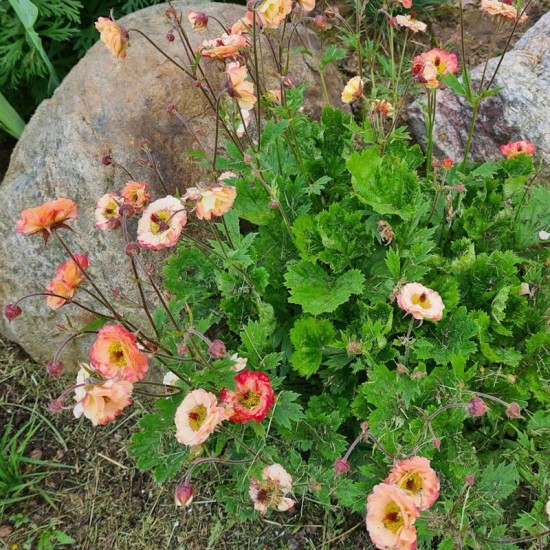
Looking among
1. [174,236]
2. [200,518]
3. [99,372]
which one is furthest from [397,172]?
[200,518]

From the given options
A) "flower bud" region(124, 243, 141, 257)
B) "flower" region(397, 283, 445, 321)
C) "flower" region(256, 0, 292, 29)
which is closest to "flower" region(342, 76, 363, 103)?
"flower" region(256, 0, 292, 29)

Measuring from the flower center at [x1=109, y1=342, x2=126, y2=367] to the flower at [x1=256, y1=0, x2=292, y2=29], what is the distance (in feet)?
3.23

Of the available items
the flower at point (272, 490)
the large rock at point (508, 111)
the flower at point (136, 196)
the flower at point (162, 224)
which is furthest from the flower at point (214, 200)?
the large rock at point (508, 111)

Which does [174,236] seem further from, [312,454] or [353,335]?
[312,454]

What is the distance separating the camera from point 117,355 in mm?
1337

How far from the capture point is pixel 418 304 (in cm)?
156

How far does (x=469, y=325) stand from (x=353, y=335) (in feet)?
1.14

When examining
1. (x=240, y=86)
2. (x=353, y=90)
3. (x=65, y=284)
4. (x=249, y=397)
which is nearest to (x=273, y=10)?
(x=240, y=86)

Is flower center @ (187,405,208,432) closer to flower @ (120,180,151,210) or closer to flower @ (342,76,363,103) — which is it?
flower @ (120,180,151,210)

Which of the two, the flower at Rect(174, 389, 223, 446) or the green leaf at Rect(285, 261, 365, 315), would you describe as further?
the green leaf at Rect(285, 261, 365, 315)

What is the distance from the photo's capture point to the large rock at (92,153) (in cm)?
226

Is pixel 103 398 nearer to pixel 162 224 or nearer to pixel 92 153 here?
pixel 162 224

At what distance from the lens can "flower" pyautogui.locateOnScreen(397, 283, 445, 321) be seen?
152cm

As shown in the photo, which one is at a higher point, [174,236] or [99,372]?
[174,236]
